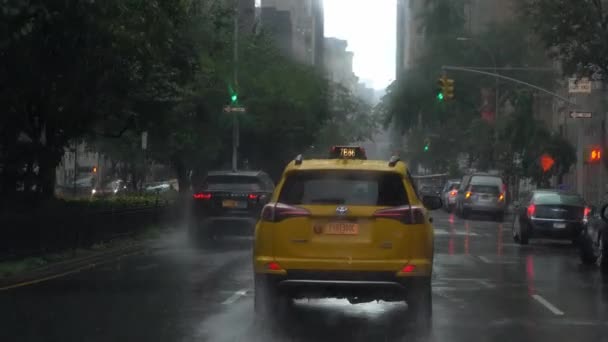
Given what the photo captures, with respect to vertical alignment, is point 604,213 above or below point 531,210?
above

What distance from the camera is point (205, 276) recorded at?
17.9 meters

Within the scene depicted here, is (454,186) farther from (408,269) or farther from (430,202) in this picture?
(408,269)

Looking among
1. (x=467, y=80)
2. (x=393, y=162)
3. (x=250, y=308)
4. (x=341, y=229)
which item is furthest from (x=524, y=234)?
(x=467, y=80)

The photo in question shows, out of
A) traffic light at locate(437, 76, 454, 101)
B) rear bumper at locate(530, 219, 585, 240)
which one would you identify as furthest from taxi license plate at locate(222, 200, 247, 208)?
traffic light at locate(437, 76, 454, 101)

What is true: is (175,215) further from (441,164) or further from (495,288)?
(441,164)

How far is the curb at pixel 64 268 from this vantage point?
673 inches

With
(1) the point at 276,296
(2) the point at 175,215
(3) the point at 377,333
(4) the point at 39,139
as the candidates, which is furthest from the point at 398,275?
(2) the point at 175,215

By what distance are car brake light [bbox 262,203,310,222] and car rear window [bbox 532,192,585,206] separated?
1786 cm

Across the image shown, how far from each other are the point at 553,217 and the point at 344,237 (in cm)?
1766

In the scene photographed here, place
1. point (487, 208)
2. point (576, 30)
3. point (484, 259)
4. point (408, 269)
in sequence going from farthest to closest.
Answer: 1. point (487, 208)
2. point (576, 30)
3. point (484, 259)
4. point (408, 269)

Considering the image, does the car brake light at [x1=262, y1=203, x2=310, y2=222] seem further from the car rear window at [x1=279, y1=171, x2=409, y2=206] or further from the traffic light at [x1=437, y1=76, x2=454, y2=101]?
the traffic light at [x1=437, y1=76, x2=454, y2=101]

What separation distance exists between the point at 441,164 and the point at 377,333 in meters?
83.9

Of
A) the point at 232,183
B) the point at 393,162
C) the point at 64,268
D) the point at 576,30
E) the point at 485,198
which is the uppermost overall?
the point at 576,30

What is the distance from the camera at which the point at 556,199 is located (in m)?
28.7
